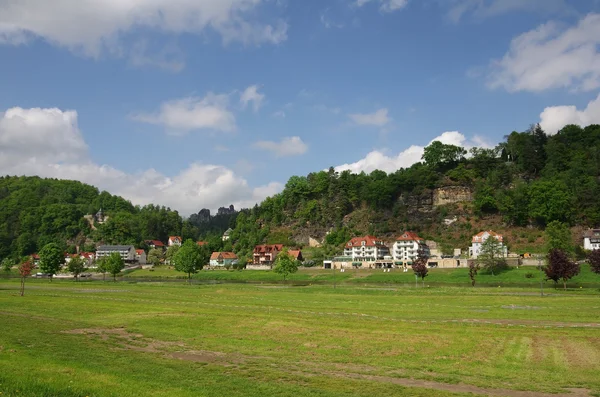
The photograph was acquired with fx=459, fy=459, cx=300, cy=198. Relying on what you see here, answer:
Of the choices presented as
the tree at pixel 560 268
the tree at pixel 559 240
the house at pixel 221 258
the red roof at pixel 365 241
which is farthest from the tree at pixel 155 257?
the tree at pixel 560 268

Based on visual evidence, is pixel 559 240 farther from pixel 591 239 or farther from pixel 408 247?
pixel 408 247

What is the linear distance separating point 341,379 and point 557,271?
69335mm

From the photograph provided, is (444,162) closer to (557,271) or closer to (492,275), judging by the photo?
(492,275)

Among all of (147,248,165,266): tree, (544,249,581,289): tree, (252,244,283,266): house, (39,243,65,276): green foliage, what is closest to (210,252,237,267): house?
(252,244,283,266): house

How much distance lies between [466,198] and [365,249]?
44.8 meters

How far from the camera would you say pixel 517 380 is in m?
17.6

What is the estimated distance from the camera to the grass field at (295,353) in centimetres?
1605

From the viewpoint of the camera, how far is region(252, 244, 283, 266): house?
164m

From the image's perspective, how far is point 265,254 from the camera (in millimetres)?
165750

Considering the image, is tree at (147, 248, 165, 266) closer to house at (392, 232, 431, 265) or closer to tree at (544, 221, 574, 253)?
house at (392, 232, 431, 265)

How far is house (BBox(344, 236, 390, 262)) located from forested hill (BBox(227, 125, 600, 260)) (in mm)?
11329

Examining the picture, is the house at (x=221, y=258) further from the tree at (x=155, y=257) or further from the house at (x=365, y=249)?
the house at (x=365, y=249)

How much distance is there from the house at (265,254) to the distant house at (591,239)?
9410 centimetres

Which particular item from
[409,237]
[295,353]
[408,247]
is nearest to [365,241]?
[408,247]
